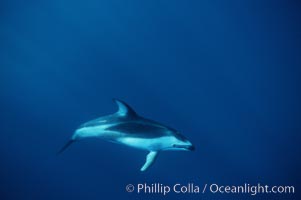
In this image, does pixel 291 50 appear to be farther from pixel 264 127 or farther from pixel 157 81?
pixel 157 81

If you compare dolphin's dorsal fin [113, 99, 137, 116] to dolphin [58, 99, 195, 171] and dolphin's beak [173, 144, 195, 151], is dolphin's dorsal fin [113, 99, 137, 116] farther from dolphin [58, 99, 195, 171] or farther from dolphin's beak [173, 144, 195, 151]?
dolphin's beak [173, 144, 195, 151]

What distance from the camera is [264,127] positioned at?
600 inches

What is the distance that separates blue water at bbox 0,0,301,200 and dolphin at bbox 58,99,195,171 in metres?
5.90

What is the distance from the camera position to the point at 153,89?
613 inches

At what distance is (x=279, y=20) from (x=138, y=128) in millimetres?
10358

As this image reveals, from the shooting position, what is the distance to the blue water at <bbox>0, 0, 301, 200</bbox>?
13336mm

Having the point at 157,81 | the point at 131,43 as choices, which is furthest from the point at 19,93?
the point at 157,81

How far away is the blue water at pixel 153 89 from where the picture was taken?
43.8 feet

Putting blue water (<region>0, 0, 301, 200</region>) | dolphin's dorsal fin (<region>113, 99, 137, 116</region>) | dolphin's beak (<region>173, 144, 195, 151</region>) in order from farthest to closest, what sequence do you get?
1. blue water (<region>0, 0, 301, 200</region>)
2. dolphin's dorsal fin (<region>113, 99, 137, 116</region>)
3. dolphin's beak (<region>173, 144, 195, 151</region>)

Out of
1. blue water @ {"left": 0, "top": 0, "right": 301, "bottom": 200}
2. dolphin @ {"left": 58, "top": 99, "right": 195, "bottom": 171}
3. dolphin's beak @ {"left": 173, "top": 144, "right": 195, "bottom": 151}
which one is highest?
blue water @ {"left": 0, "top": 0, "right": 301, "bottom": 200}

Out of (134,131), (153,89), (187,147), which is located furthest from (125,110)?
(153,89)

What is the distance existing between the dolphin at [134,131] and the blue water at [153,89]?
232 inches

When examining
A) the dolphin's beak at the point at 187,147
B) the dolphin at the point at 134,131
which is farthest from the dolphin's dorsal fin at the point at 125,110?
the dolphin's beak at the point at 187,147

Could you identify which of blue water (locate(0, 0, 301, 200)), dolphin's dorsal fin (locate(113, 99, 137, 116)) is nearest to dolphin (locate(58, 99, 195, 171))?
dolphin's dorsal fin (locate(113, 99, 137, 116))
